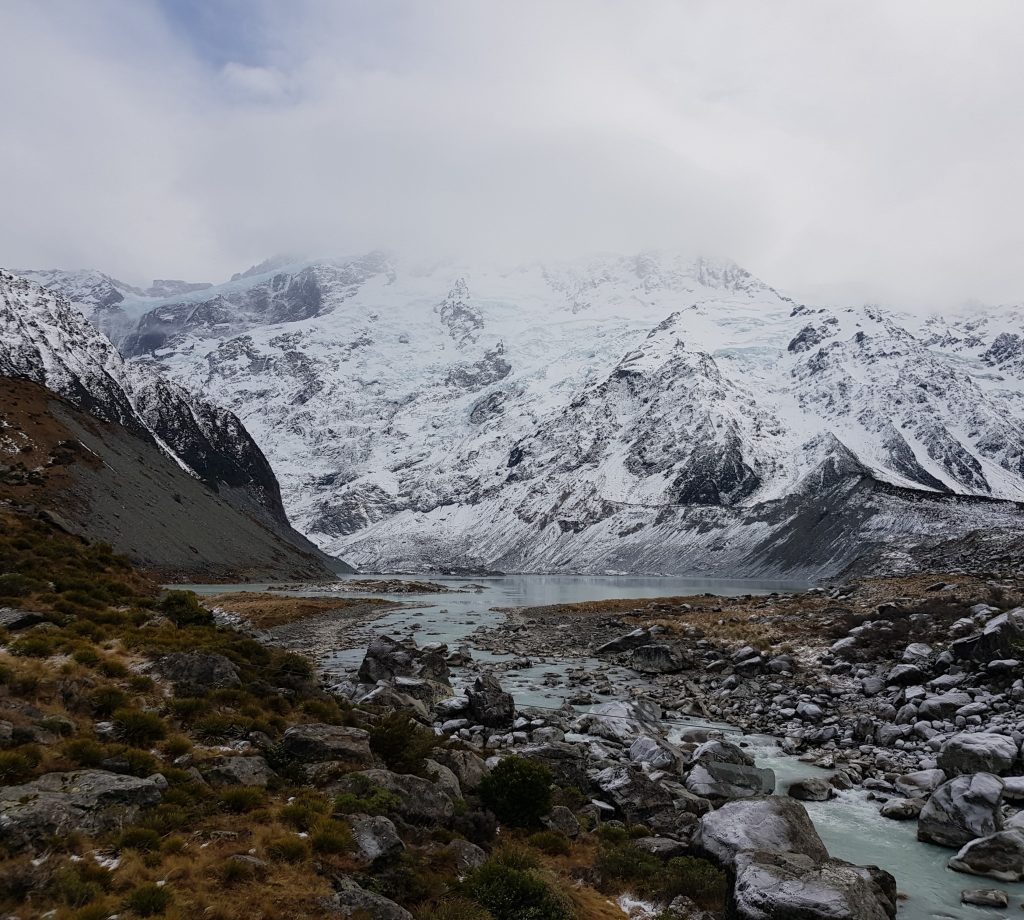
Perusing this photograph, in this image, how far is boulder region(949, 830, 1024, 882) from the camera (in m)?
13.3

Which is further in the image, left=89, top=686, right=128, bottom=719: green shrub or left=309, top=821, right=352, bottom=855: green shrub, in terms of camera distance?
left=89, top=686, right=128, bottom=719: green shrub

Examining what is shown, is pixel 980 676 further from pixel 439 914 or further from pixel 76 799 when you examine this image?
pixel 76 799

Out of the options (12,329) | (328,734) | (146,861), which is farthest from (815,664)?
(12,329)

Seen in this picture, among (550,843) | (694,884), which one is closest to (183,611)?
(550,843)

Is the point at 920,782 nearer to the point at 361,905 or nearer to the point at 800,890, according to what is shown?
the point at 800,890

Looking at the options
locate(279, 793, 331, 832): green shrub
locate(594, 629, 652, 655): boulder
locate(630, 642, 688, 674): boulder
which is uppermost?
locate(279, 793, 331, 832): green shrub

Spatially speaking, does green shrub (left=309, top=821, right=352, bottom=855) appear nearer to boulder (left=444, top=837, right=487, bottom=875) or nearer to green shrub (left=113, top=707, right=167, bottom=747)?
boulder (left=444, top=837, right=487, bottom=875)

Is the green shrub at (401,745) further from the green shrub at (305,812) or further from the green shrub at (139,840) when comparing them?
the green shrub at (139,840)

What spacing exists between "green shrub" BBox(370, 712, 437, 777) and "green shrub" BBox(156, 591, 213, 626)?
12.2 metres

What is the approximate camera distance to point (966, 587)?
47.1 m

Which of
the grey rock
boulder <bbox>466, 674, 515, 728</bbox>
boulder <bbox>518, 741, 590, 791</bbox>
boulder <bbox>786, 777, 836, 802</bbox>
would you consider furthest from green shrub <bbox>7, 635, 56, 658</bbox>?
the grey rock

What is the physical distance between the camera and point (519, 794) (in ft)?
45.6

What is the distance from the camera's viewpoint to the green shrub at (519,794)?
13773mm

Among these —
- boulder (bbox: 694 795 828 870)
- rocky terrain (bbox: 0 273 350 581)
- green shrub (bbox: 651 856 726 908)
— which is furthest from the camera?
rocky terrain (bbox: 0 273 350 581)
